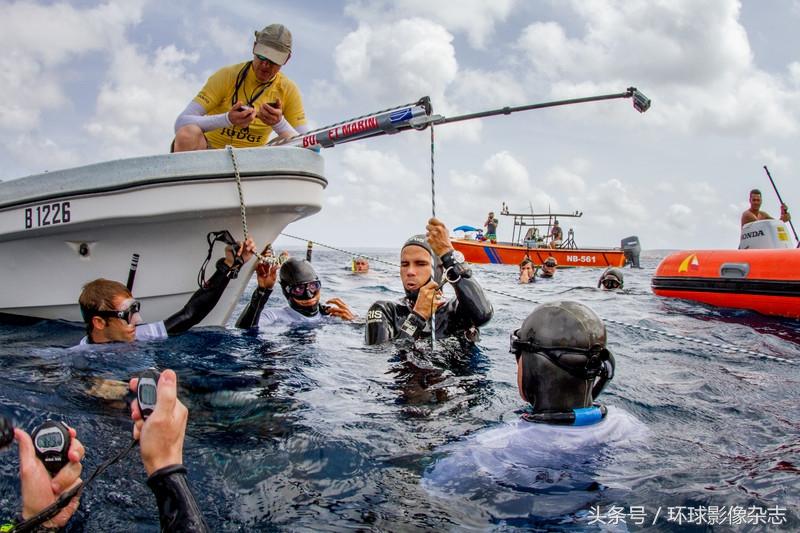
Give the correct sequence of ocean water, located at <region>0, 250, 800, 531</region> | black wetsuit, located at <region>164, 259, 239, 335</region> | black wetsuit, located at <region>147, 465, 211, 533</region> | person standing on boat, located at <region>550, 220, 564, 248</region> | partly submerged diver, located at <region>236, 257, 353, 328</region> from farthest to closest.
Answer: person standing on boat, located at <region>550, 220, 564, 248</region> → partly submerged diver, located at <region>236, 257, 353, 328</region> → black wetsuit, located at <region>164, 259, 239, 335</region> → ocean water, located at <region>0, 250, 800, 531</region> → black wetsuit, located at <region>147, 465, 211, 533</region>

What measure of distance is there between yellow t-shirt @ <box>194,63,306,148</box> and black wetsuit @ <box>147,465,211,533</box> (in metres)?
3.77

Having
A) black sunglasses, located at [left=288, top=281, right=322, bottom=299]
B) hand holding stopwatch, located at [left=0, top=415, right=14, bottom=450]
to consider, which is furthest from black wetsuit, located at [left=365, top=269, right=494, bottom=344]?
hand holding stopwatch, located at [left=0, top=415, right=14, bottom=450]

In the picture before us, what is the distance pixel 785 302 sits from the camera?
7.73 meters

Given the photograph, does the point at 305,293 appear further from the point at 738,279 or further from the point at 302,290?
the point at 738,279

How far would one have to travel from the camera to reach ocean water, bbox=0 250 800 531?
2.12 metres

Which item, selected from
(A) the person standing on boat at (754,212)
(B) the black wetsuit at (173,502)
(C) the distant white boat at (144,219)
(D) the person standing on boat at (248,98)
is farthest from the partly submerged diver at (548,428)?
(A) the person standing on boat at (754,212)

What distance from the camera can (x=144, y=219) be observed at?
4.45 m

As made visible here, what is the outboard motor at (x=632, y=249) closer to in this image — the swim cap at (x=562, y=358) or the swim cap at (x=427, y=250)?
the swim cap at (x=427, y=250)

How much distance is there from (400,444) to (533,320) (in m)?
0.93

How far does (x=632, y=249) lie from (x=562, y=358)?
23326 mm

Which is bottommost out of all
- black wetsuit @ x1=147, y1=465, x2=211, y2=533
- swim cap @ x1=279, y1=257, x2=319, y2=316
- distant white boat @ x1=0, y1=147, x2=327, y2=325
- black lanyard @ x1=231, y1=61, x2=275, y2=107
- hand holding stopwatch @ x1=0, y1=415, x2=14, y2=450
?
black wetsuit @ x1=147, y1=465, x2=211, y2=533

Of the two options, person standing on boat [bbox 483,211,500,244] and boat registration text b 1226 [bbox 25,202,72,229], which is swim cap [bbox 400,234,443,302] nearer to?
boat registration text b 1226 [bbox 25,202,72,229]

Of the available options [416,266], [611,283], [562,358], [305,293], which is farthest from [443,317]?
[611,283]

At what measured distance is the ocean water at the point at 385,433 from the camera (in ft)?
6.97
